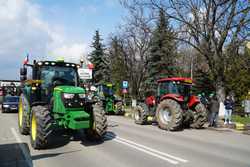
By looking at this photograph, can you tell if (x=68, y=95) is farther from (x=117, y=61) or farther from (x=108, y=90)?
(x=117, y=61)

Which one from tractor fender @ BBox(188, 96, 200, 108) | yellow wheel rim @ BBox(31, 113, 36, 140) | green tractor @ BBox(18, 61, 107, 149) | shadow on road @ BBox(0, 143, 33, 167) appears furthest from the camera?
tractor fender @ BBox(188, 96, 200, 108)

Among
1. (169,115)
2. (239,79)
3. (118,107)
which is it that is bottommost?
(118,107)

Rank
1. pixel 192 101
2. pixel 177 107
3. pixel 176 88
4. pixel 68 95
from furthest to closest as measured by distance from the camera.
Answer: pixel 192 101 → pixel 176 88 → pixel 177 107 → pixel 68 95

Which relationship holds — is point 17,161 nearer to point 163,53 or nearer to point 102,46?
point 163,53

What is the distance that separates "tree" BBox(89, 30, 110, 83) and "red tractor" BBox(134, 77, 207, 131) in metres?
27.6

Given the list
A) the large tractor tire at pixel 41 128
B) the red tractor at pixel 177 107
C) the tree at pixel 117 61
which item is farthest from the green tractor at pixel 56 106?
the tree at pixel 117 61

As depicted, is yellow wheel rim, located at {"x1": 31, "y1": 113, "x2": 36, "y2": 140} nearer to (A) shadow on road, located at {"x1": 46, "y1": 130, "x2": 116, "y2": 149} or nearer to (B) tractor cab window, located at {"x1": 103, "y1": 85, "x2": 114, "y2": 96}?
(A) shadow on road, located at {"x1": 46, "y1": 130, "x2": 116, "y2": 149}

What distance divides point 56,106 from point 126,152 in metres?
2.78

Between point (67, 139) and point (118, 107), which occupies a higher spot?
point (118, 107)

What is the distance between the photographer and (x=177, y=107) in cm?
1324

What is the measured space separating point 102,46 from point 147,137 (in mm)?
34709

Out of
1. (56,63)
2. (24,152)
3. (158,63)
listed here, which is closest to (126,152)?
(24,152)

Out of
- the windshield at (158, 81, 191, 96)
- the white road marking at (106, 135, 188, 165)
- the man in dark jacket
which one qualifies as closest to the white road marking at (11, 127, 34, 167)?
the white road marking at (106, 135, 188, 165)

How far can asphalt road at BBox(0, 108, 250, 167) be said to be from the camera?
287 inches
